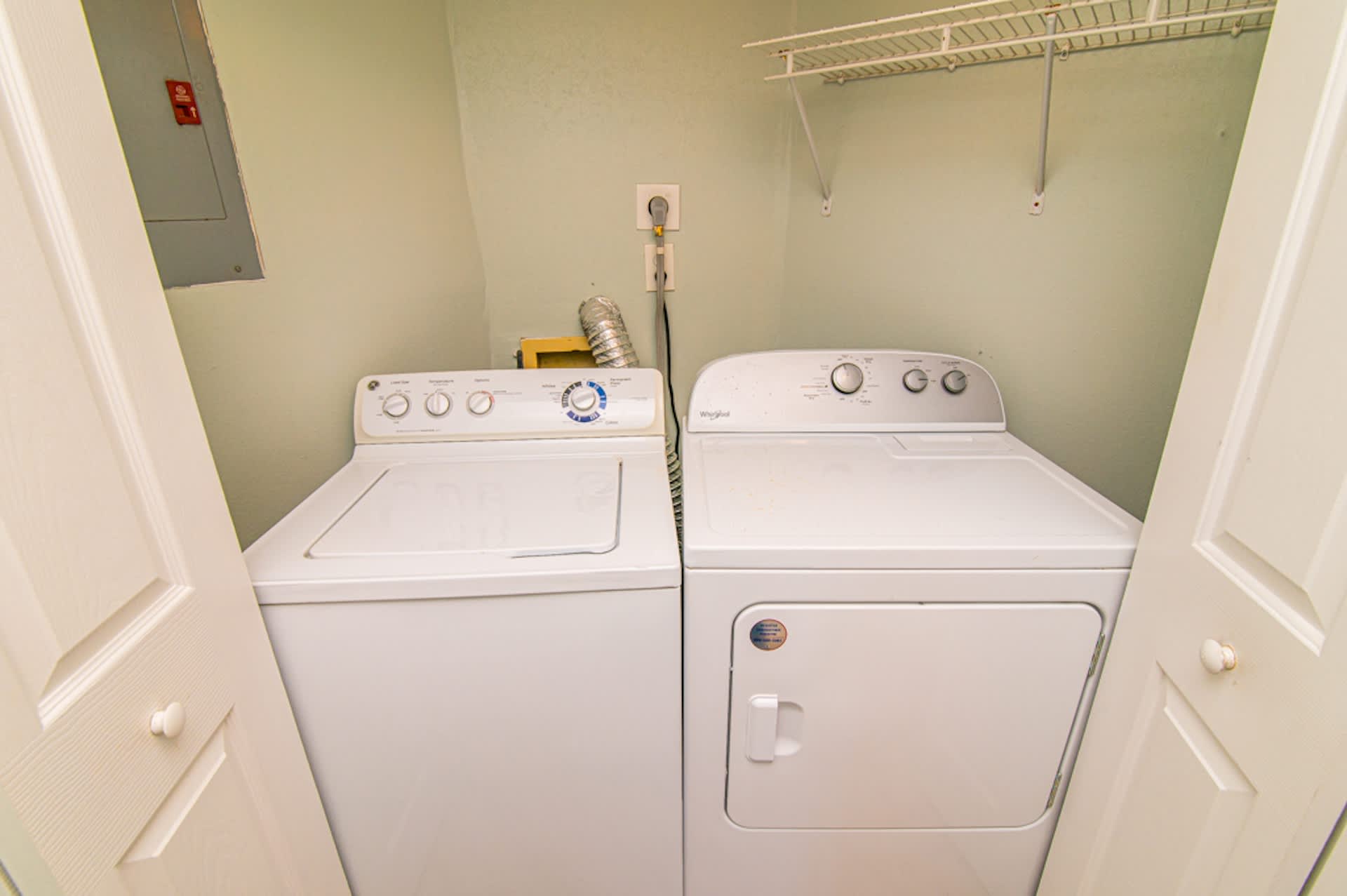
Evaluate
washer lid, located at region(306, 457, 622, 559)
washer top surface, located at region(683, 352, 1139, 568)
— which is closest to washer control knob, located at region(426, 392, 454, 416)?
washer lid, located at region(306, 457, 622, 559)

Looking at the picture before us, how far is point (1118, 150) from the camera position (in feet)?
3.96

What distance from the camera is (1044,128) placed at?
1267 millimetres

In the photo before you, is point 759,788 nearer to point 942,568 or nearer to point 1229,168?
point 942,568

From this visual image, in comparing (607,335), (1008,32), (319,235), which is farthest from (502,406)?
(1008,32)

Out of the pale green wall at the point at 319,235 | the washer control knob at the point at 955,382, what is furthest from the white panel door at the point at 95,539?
the washer control knob at the point at 955,382

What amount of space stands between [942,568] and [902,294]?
1.05 meters

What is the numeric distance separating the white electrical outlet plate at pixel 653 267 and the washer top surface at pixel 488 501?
68 cm

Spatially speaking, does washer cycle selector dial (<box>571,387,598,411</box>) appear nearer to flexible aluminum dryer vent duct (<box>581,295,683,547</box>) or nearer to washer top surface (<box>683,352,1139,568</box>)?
washer top surface (<box>683,352,1139,568</box>)

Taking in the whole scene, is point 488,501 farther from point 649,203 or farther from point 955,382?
point 649,203

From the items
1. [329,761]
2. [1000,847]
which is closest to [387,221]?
[329,761]

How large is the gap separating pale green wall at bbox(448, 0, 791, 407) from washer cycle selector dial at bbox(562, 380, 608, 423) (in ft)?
2.34

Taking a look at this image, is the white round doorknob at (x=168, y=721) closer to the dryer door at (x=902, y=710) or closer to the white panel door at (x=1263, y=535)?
the dryer door at (x=902, y=710)

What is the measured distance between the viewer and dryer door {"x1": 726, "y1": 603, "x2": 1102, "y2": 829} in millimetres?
950

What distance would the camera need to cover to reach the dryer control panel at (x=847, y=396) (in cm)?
141
